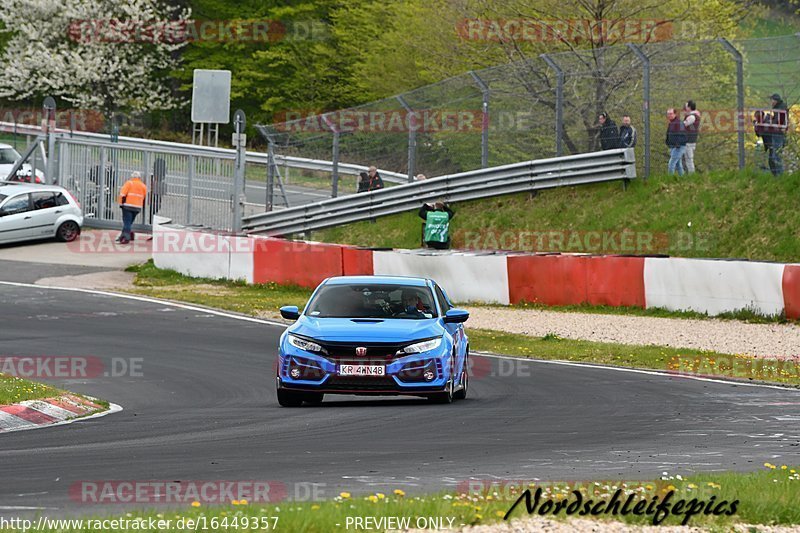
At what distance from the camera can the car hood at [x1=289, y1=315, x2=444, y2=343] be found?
13.8m

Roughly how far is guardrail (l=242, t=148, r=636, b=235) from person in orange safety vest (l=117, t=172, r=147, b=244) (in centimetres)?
345

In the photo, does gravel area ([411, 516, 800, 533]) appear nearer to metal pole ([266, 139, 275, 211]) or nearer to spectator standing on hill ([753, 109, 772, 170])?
spectator standing on hill ([753, 109, 772, 170])

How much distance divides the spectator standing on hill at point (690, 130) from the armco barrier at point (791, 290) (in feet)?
16.6

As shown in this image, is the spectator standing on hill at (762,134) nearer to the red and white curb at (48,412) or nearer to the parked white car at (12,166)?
the red and white curb at (48,412)

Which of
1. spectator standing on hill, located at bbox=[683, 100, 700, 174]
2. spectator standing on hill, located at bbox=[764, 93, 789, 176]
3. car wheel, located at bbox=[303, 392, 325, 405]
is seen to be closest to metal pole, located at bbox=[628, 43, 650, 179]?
spectator standing on hill, located at bbox=[683, 100, 700, 174]

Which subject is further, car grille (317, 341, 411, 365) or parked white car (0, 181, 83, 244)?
parked white car (0, 181, 83, 244)

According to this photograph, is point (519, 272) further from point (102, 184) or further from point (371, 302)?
point (102, 184)

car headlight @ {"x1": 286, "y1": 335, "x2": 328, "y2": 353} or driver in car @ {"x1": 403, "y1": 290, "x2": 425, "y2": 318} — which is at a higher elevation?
driver in car @ {"x1": 403, "y1": 290, "x2": 425, "y2": 318}

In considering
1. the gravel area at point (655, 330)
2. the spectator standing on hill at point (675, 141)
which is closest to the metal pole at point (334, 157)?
the spectator standing on hill at point (675, 141)

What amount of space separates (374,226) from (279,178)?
2664 mm

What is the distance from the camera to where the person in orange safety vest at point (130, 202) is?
35125 millimetres

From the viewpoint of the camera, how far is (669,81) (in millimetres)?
27172

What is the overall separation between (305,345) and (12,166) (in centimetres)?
3049

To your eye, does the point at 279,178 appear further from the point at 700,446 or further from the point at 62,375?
the point at 700,446
